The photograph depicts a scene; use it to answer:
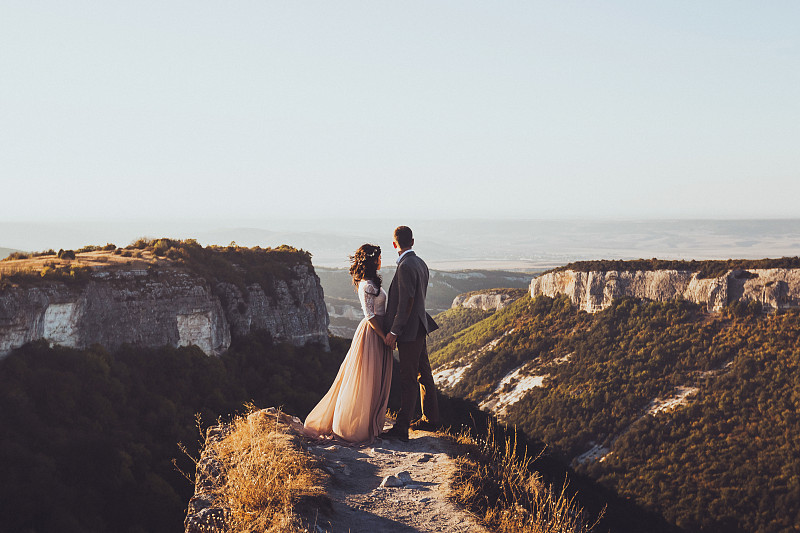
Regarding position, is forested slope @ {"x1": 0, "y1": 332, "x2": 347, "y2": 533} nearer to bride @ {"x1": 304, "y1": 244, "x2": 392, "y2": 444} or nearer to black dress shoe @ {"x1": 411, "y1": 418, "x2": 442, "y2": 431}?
black dress shoe @ {"x1": 411, "y1": 418, "x2": 442, "y2": 431}

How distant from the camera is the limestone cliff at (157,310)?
24.8m

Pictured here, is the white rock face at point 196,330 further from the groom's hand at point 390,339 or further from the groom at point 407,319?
the groom's hand at point 390,339

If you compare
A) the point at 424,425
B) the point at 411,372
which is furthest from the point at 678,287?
the point at 411,372

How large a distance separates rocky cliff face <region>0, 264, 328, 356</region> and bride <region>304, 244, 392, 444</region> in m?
21.0

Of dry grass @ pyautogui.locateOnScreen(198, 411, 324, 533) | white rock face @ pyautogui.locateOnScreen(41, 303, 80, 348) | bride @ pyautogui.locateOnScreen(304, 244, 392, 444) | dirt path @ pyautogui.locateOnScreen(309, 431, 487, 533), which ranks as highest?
bride @ pyautogui.locateOnScreen(304, 244, 392, 444)

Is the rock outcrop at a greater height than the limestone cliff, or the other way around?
the limestone cliff

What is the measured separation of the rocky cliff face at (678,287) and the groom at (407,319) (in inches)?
2330

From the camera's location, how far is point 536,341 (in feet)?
251

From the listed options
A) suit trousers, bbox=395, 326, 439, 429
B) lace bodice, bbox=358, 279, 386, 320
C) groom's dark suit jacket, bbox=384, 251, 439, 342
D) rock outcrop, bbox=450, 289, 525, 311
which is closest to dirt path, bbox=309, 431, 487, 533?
suit trousers, bbox=395, 326, 439, 429

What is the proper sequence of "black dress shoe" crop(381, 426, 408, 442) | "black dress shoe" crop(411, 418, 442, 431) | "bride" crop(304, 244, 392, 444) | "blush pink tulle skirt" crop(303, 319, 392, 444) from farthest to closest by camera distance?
"black dress shoe" crop(411, 418, 442, 431), "black dress shoe" crop(381, 426, 408, 442), "blush pink tulle skirt" crop(303, 319, 392, 444), "bride" crop(304, 244, 392, 444)

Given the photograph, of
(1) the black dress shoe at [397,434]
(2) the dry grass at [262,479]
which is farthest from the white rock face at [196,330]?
(1) the black dress shoe at [397,434]

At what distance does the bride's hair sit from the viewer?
28.7 feet

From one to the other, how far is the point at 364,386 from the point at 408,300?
1563 mm

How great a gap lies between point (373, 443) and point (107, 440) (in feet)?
58.2
